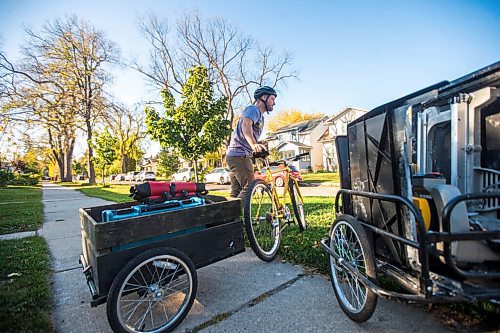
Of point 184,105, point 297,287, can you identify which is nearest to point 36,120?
point 184,105

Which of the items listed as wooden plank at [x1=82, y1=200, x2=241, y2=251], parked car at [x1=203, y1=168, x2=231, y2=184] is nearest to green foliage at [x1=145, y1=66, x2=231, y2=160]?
parked car at [x1=203, y1=168, x2=231, y2=184]

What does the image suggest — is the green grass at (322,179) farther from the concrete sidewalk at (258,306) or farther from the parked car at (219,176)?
the concrete sidewalk at (258,306)

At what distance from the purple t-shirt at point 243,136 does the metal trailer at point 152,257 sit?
4.43 feet

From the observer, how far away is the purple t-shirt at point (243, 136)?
3500mm

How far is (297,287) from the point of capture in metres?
2.38

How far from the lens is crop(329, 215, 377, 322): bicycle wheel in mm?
1666

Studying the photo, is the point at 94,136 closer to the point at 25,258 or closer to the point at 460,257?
the point at 25,258

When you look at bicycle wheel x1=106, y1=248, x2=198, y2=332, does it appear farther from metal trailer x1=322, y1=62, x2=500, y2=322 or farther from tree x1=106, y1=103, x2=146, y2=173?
tree x1=106, y1=103, x2=146, y2=173

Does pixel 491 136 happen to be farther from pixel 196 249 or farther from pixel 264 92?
pixel 264 92

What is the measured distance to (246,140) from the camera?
11.6ft

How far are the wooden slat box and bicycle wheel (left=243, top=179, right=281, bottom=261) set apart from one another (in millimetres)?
532

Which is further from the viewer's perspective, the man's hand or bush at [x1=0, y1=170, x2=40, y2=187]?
bush at [x1=0, y1=170, x2=40, y2=187]

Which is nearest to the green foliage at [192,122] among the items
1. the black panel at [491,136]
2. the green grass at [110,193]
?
the green grass at [110,193]

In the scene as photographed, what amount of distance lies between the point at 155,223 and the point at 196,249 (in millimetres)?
395
